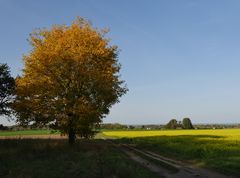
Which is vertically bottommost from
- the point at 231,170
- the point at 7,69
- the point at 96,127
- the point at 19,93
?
the point at 231,170

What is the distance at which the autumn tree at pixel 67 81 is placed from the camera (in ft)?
136

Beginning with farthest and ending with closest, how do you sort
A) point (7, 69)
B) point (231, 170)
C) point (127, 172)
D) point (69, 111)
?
1. point (7, 69)
2. point (69, 111)
3. point (231, 170)
4. point (127, 172)

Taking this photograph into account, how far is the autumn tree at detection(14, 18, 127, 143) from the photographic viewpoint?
41.5 meters

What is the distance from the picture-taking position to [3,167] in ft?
78.4

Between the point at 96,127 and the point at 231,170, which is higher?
the point at 96,127

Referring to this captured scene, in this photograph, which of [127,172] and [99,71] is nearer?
[127,172]

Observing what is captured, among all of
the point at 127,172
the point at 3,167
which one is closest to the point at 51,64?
the point at 3,167

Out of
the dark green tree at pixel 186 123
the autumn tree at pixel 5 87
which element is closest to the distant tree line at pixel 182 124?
the dark green tree at pixel 186 123

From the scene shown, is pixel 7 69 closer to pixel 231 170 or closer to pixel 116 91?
pixel 116 91

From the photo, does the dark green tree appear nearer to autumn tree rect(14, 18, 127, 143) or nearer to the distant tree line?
the distant tree line

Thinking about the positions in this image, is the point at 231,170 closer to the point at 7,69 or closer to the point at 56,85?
the point at 56,85

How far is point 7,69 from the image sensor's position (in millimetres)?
50531

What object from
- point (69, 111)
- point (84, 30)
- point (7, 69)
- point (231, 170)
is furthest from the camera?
point (7, 69)

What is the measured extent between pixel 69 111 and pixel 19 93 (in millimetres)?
5964
